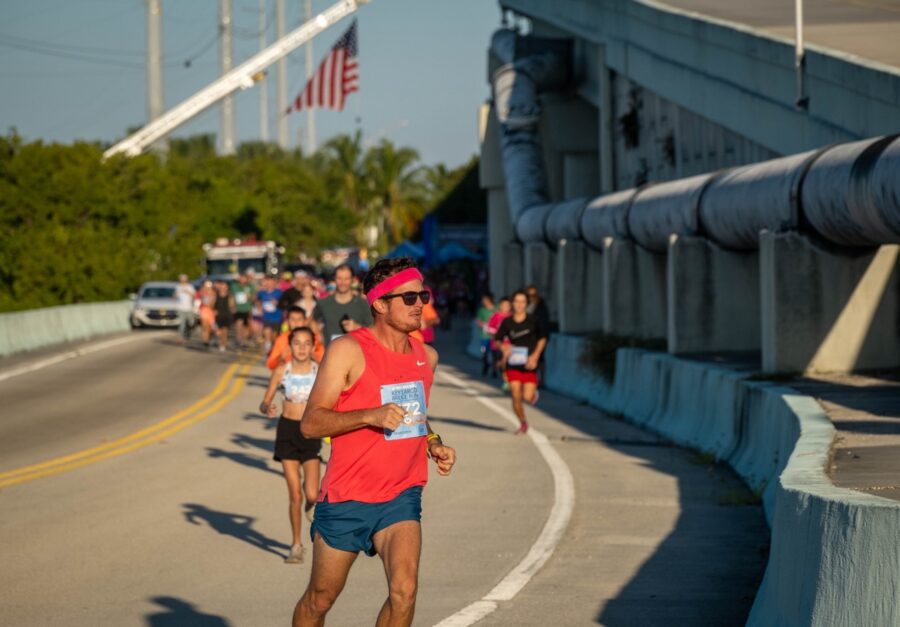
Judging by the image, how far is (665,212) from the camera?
2350cm

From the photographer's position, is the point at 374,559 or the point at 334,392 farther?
the point at 374,559

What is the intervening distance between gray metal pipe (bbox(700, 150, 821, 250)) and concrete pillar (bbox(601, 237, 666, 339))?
17.9ft

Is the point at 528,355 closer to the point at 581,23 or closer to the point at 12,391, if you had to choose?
the point at 12,391

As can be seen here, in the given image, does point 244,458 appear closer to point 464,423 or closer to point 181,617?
point 464,423

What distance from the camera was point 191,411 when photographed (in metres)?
24.7

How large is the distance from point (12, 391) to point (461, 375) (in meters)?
9.07

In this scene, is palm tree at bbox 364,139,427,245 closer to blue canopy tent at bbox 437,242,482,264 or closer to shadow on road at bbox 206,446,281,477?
blue canopy tent at bbox 437,242,482,264

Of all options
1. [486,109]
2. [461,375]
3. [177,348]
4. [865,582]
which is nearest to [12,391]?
[461,375]

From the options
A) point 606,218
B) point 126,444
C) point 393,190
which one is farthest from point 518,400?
point 393,190

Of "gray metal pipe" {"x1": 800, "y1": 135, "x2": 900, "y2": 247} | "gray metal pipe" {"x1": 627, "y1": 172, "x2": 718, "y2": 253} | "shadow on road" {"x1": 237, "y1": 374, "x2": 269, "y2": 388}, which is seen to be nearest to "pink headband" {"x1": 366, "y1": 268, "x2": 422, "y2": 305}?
"gray metal pipe" {"x1": 800, "y1": 135, "x2": 900, "y2": 247}

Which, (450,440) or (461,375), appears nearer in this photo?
(450,440)

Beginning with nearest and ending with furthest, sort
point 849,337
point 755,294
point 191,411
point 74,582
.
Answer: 1. point 74,582
2. point 849,337
3. point 755,294
4. point 191,411

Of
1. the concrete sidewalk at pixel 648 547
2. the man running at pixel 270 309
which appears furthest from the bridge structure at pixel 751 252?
the man running at pixel 270 309

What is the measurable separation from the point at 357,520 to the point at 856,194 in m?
9.74
